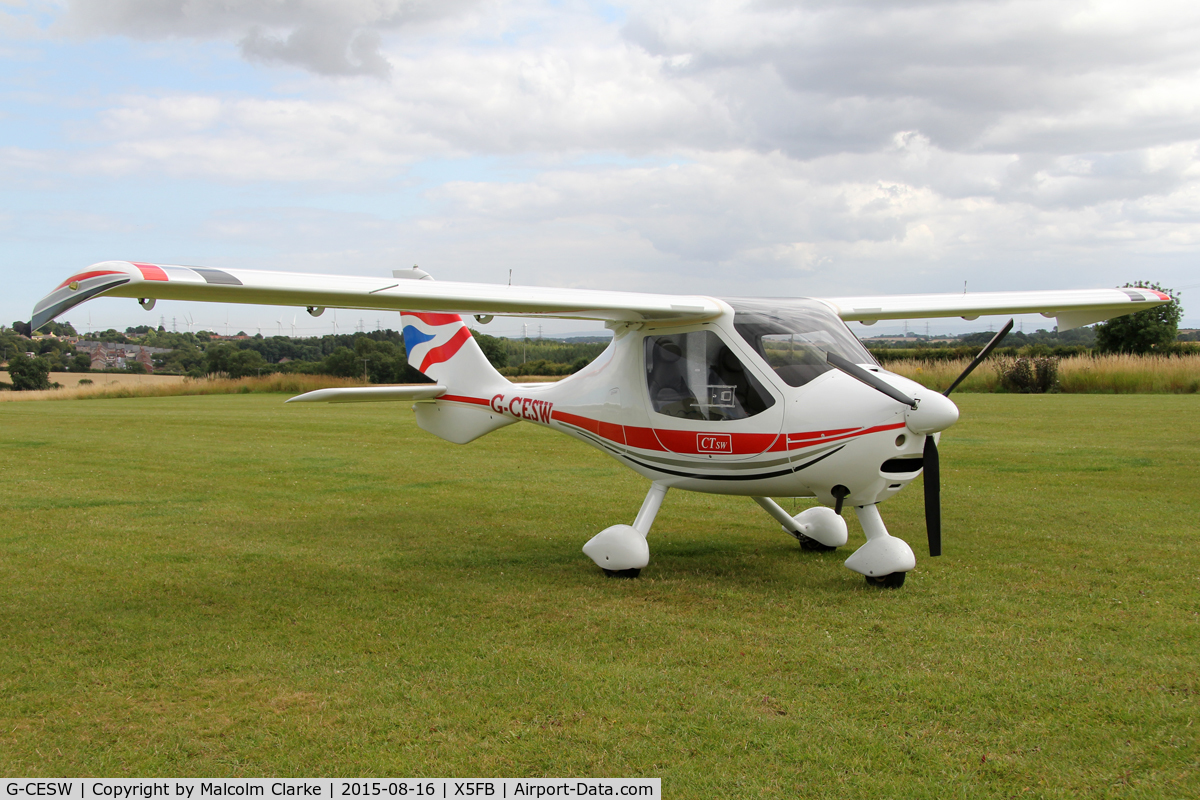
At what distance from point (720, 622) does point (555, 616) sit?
3.85ft

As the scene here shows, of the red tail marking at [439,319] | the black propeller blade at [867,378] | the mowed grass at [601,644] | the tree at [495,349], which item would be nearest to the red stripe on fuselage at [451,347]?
the red tail marking at [439,319]

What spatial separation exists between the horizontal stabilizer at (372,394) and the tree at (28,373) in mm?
→ 49712

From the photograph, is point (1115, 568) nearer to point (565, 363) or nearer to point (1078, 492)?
point (1078, 492)

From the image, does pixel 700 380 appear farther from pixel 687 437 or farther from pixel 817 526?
pixel 817 526

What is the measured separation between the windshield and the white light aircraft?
0.04ft

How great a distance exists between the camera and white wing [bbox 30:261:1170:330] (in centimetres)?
483

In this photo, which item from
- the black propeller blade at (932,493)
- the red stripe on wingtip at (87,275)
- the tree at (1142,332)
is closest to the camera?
the red stripe on wingtip at (87,275)

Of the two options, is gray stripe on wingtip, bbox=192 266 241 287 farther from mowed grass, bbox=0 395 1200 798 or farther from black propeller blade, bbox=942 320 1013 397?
black propeller blade, bbox=942 320 1013 397

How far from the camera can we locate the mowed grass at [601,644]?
148 inches

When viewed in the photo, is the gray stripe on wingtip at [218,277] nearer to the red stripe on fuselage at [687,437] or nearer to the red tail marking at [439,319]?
the red stripe on fuselage at [687,437]

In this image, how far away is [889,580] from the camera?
6410 mm

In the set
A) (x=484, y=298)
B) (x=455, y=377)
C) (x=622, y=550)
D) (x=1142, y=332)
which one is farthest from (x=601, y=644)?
(x=1142, y=332)

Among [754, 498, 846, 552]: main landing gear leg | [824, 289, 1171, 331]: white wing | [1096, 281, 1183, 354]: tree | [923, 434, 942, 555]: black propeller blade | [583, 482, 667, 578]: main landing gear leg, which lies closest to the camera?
[923, 434, 942, 555]: black propeller blade

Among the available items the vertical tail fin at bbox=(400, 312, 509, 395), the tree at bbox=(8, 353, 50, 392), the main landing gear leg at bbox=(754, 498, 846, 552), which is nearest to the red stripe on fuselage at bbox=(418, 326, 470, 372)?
the vertical tail fin at bbox=(400, 312, 509, 395)
